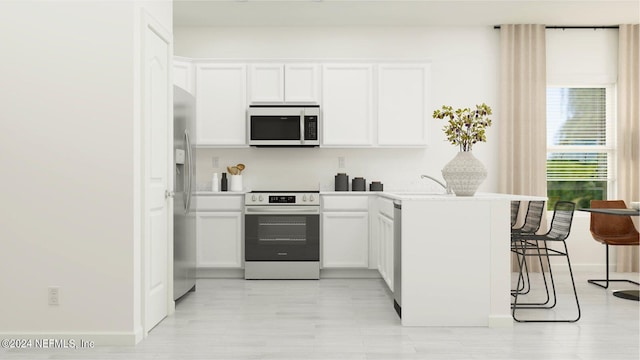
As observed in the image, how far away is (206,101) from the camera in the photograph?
5922 millimetres

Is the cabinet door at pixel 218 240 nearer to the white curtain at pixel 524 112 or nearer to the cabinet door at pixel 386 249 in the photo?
the cabinet door at pixel 386 249

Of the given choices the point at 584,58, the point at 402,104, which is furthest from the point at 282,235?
the point at 584,58

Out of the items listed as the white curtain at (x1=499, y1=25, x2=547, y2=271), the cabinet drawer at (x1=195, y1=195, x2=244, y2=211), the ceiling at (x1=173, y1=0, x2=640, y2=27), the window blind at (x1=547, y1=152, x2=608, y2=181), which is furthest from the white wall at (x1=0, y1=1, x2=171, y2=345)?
the window blind at (x1=547, y1=152, x2=608, y2=181)

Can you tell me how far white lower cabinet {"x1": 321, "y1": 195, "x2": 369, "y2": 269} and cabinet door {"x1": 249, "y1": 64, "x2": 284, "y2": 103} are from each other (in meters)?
1.26

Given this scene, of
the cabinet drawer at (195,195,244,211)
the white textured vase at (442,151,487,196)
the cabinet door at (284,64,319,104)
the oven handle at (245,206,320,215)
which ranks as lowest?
the oven handle at (245,206,320,215)

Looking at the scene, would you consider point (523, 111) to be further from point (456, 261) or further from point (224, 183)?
point (224, 183)

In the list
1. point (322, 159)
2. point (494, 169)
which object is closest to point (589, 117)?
point (494, 169)

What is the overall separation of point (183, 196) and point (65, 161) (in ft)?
4.58

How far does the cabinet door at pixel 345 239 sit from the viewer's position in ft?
18.8

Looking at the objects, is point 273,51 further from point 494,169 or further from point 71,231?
point 71,231

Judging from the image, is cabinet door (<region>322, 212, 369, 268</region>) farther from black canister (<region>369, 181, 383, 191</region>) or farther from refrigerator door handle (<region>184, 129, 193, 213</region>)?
refrigerator door handle (<region>184, 129, 193, 213</region>)

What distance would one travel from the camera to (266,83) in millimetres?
5930

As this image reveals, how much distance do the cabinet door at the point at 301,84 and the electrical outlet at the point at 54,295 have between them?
10.8ft

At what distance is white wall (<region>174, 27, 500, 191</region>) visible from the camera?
20.6ft
